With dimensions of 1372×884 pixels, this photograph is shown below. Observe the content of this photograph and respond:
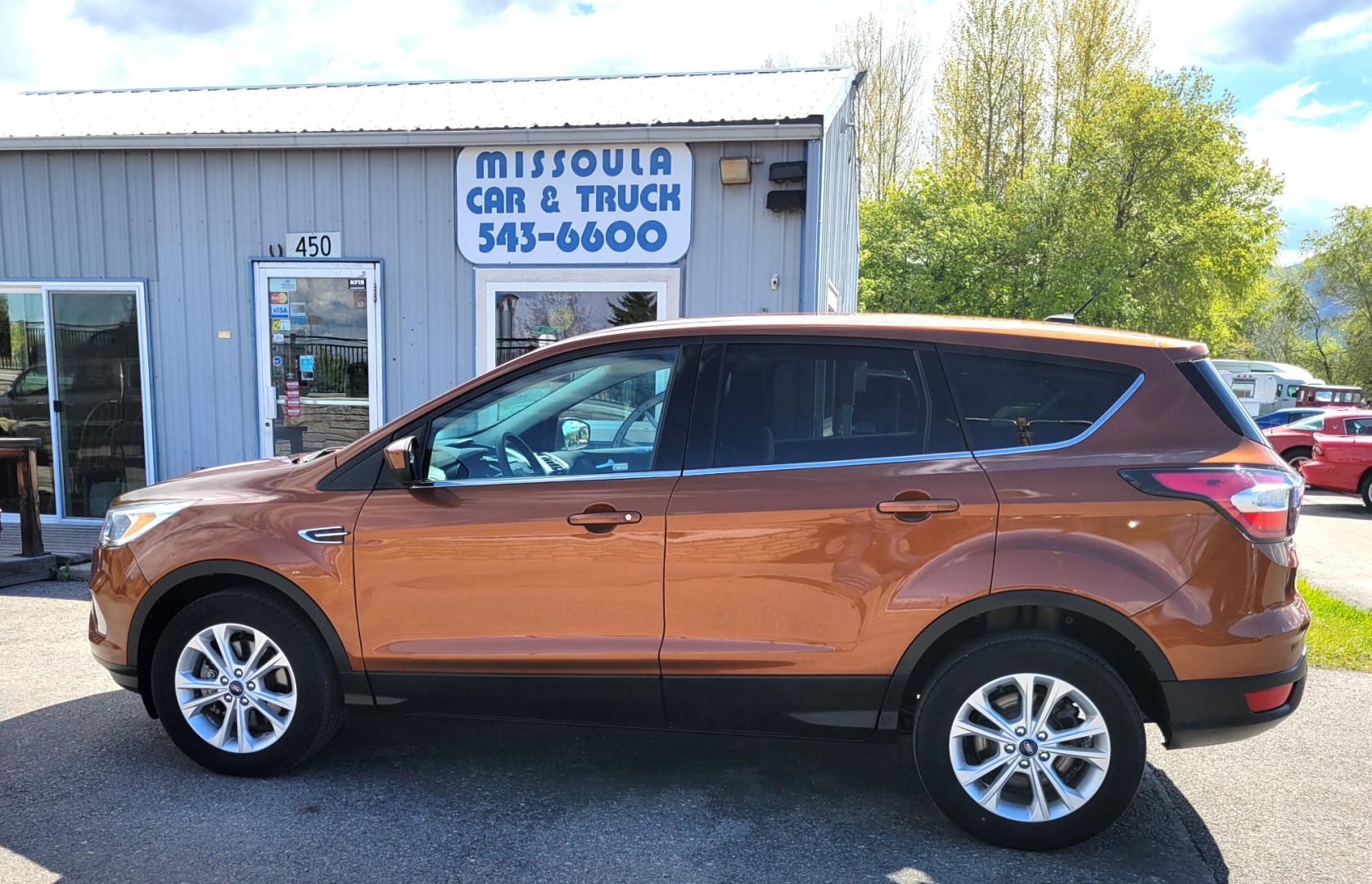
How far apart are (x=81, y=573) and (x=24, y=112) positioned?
18.1 feet

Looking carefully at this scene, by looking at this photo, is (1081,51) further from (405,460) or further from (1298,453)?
(405,460)

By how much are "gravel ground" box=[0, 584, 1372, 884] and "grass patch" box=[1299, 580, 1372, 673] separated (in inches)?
46.2

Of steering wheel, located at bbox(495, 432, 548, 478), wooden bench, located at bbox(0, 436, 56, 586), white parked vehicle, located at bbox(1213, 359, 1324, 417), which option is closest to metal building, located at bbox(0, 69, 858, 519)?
wooden bench, located at bbox(0, 436, 56, 586)

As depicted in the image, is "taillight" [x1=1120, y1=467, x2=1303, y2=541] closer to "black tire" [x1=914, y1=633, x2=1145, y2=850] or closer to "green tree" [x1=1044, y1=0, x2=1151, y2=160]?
"black tire" [x1=914, y1=633, x2=1145, y2=850]

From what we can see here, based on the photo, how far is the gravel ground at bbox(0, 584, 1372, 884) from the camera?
2.97 meters

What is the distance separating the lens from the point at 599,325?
7.69 meters

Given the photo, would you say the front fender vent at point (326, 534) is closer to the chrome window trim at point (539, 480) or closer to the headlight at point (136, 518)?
the chrome window trim at point (539, 480)

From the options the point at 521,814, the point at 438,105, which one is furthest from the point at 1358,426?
the point at 521,814

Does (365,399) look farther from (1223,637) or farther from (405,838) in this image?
(1223,637)

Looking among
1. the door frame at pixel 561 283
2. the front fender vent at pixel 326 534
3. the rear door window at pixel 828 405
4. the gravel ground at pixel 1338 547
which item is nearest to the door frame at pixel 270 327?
the door frame at pixel 561 283

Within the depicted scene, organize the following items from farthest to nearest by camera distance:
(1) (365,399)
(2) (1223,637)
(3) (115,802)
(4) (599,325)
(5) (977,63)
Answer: (5) (977,63) → (1) (365,399) → (4) (599,325) → (3) (115,802) → (2) (1223,637)

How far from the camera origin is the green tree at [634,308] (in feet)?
25.2

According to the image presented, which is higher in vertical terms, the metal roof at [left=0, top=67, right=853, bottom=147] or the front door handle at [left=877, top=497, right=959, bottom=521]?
the metal roof at [left=0, top=67, right=853, bottom=147]

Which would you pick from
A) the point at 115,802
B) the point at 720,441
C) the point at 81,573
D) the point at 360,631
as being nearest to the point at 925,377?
the point at 720,441
